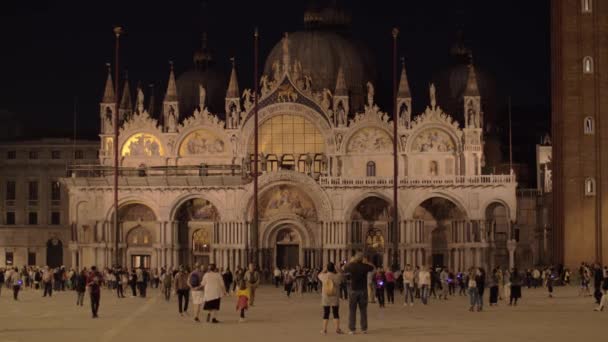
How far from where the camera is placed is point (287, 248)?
343 ft

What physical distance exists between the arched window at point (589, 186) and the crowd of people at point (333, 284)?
18.0 ft

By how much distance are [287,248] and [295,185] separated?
533cm

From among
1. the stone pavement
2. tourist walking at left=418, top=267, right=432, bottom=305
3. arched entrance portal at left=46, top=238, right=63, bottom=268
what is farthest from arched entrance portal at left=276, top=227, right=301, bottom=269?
tourist walking at left=418, top=267, right=432, bottom=305

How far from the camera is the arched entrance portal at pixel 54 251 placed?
126m

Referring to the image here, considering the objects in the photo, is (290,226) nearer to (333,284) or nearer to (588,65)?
(588,65)

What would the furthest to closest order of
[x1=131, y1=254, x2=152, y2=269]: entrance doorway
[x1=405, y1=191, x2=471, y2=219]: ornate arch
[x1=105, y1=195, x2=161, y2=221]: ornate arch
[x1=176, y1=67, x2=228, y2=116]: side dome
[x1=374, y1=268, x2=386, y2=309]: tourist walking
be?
[x1=176, y1=67, x2=228, y2=116]: side dome → [x1=131, y1=254, x2=152, y2=269]: entrance doorway → [x1=105, y1=195, x2=161, y2=221]: ornate arch → [x1=405, y1=191, x2=471, y2=219]: ornate arch → [x1=374, y1=268, x2=386, y2=309]: tourist walking

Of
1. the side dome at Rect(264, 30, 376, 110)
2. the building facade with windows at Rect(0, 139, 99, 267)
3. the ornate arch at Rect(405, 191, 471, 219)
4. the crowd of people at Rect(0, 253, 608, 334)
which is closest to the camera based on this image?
the crowd of people at Rect(0, 253, 608, 334)

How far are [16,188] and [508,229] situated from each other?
46686 mm

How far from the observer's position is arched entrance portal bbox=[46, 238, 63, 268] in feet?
412

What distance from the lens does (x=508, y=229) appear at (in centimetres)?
10094

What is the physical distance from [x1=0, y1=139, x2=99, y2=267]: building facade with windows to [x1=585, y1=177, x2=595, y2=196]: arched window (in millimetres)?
50939

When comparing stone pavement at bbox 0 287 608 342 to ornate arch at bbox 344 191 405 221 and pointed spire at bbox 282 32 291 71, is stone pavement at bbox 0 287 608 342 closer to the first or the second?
ornate arch at bbox 344 191 405 221

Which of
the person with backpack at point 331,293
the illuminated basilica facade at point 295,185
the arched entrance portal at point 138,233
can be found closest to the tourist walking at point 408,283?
the person with backpack at point 331,293

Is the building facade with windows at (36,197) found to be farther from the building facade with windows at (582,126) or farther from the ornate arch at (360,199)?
the building facade with windows at (582,126)
